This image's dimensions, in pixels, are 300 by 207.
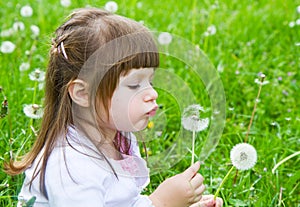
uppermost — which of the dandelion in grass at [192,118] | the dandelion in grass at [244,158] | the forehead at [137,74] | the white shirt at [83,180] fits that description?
the forehead at [137,74]

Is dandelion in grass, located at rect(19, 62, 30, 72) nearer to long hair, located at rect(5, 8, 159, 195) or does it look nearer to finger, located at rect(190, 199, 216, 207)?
long hair, located at rect(5, 8, 159, 195)

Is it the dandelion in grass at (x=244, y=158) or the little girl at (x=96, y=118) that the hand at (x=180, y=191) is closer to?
the little girl at (x=96, y=118)

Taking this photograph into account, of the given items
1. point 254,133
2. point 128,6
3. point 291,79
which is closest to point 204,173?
point 254,133

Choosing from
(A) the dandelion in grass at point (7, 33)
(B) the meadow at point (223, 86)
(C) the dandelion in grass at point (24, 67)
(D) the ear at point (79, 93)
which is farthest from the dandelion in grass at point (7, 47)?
(D) the ear at point (79, 93)

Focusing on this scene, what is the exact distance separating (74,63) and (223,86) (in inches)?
47.9

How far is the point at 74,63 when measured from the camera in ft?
4.88

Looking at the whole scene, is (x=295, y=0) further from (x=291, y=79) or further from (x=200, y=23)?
(x=291, y=79)

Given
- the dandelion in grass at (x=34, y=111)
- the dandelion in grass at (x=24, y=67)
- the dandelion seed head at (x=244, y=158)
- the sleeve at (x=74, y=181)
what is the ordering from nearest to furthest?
1. the sleeve at (x=74, y=181)
2. the dandelion seed head at (x=244, y=158)
3. the dandelion in grass at (x=34, y=111)
4. the dandelion in grass at (x=24, y=67)

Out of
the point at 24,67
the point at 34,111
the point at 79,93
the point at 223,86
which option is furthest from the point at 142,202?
the point at 223,86

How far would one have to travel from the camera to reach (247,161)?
1.67 meters

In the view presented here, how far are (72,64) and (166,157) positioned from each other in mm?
546

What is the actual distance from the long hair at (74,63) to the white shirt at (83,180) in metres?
0.04

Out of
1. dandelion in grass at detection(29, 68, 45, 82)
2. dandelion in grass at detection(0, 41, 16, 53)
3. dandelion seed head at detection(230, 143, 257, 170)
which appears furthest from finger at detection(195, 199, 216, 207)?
dandelion in grass at detection(0, 41, 16, 53)

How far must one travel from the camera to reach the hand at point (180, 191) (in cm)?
154
